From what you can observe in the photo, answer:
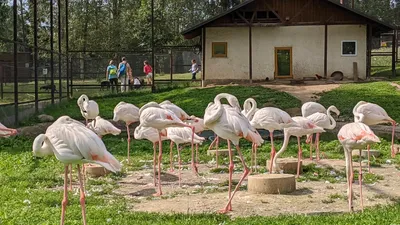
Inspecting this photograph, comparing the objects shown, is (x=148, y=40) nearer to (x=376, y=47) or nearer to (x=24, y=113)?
(x=376, y=47)

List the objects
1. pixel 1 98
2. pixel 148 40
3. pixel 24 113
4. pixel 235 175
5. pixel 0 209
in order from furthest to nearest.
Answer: pixel 148 40 < pixel 24 113 < pixel 1 98 < pixel 235 175 < pixel 0 209

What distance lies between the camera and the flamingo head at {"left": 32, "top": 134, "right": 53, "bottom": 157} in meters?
5.85

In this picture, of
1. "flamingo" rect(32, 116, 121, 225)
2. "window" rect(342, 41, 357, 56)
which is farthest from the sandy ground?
"window" rect(342, 41, 357, 56)

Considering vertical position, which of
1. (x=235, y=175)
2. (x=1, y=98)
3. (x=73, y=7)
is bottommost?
(x=235, y=175)

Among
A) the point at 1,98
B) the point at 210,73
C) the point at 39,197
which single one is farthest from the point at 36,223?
the point at 210,73

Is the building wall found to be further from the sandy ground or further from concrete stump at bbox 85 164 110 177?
concrete stump at bbox 85 164 110 177

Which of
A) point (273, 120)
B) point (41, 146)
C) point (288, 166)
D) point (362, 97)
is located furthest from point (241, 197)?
point (362, 97)

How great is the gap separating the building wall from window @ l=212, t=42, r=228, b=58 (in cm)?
15

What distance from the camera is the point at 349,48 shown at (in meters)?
28.1

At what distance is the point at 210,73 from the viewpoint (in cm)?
2878

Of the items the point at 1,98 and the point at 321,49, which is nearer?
the point at 1,98

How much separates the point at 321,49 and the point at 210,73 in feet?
17.6

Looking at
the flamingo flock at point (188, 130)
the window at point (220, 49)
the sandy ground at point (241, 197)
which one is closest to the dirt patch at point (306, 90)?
the window at point (220, 49)

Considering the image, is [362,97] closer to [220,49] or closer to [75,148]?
[220,49]
